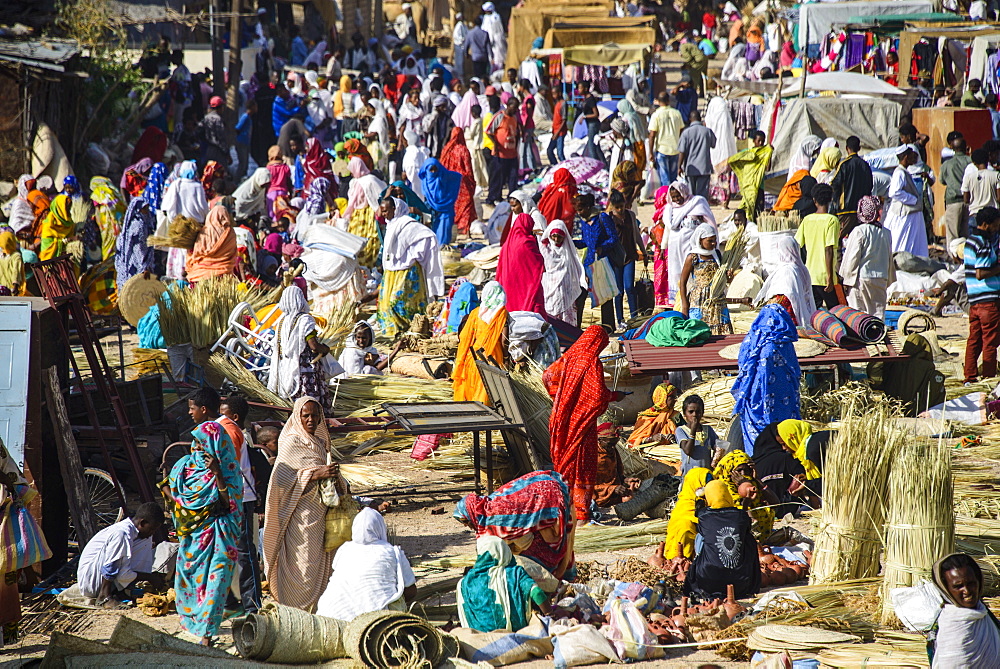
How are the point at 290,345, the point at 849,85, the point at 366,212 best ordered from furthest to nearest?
the point at 849,85
the point at 366,212
the point at 290,345

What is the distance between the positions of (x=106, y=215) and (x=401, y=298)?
386 cm

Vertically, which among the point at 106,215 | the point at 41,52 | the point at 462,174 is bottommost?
the point at 106,215

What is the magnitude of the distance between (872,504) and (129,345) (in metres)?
7.96

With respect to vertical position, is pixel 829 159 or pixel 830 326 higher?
pixel 829 159

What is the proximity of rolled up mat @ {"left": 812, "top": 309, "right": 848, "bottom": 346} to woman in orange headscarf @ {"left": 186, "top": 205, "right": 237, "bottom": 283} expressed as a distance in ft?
17.9

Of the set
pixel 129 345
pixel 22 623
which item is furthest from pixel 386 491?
pixel 129 345

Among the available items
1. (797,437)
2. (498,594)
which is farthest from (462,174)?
(498,594)

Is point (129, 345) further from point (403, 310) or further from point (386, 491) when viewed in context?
point (386, 491)

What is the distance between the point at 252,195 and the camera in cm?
1450

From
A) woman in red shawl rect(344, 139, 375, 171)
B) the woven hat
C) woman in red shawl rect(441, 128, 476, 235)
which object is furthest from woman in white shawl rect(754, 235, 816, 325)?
woman in red shawl rect(441, 128, 476, 235)

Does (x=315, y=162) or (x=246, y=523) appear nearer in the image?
(x=246, y=523)

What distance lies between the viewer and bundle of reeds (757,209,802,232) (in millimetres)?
12414

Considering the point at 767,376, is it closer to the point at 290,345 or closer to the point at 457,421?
the point at 457,421

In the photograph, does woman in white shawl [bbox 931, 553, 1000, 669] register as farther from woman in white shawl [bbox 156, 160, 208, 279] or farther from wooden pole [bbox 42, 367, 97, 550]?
woman in white shawl [bbox 156, 160, 208, 279]
